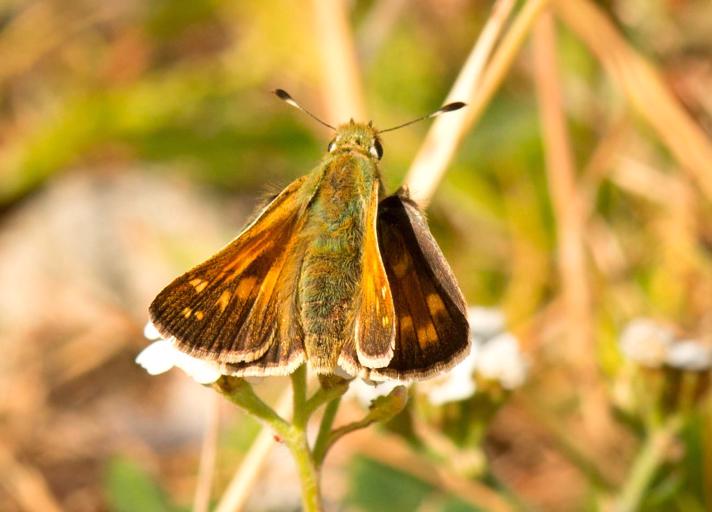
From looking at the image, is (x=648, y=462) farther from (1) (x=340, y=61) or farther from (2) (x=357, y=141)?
(1) (x=340, y=61)

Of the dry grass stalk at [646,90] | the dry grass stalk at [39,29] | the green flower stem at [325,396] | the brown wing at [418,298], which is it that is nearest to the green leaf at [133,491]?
the green flower stem at [325,396]

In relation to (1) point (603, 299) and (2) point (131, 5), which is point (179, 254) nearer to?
(1) point (603, 299)

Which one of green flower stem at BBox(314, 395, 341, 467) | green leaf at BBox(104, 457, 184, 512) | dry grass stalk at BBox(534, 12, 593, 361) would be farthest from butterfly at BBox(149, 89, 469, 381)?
dry grass stalk at BBox(534, 12, 593, 361)

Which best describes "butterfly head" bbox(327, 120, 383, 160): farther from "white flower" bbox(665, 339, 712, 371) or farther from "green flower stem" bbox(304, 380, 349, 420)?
"white flower" bbox(665, 339, 712, 371)

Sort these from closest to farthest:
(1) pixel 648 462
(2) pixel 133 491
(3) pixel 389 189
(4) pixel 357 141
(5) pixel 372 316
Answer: (5) pixel 372 316 < (4) pixel 357 141 < (1) pixel 648 462 < (2) pixel 133 491 < (3) pixel 389 189

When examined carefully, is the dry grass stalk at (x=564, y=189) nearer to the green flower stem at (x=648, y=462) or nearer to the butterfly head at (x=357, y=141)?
the green flower stem at (x=648, y=462)

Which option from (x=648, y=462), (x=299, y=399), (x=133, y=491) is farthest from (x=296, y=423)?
(x=133, y=491)

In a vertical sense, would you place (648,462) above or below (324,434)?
below
